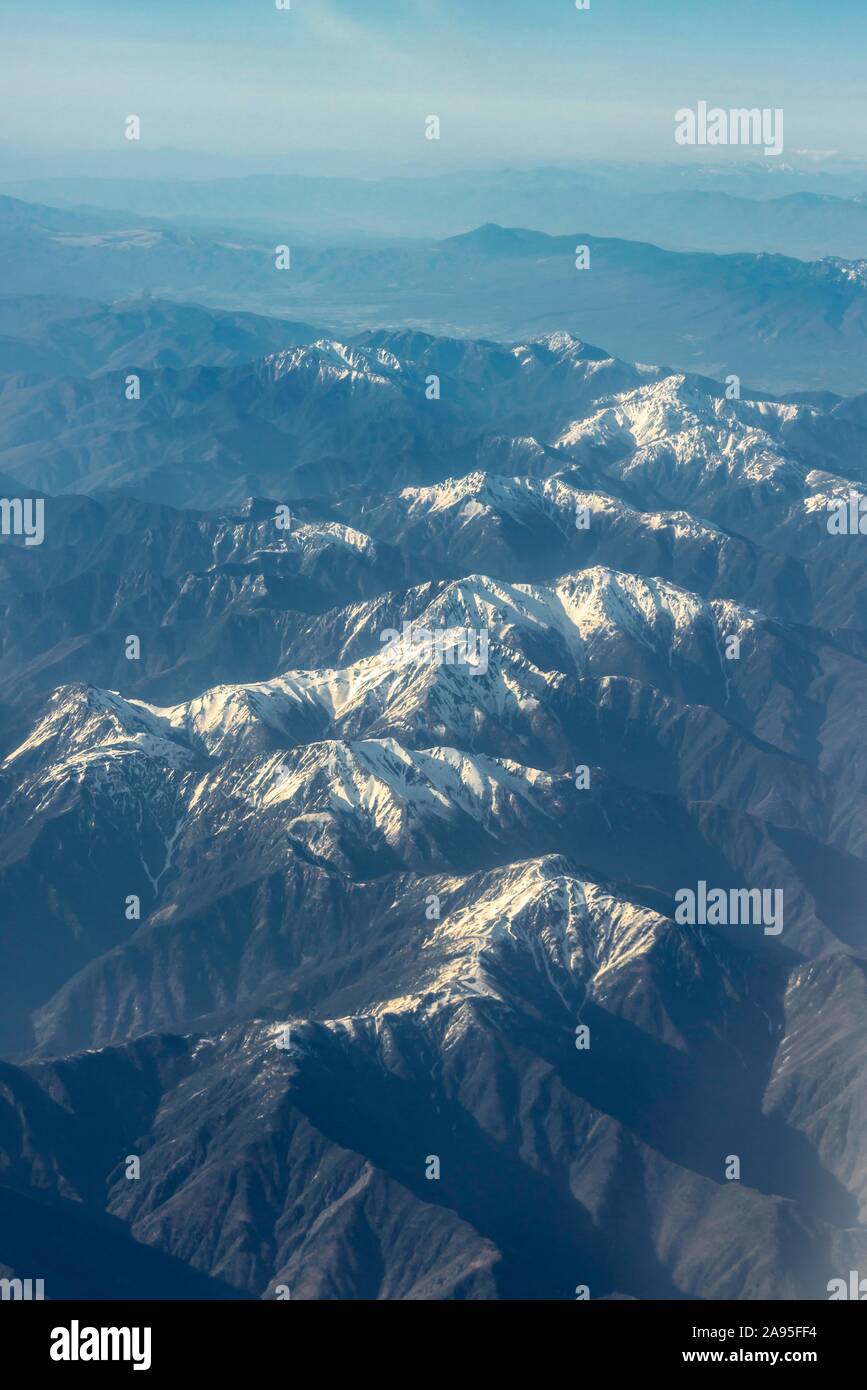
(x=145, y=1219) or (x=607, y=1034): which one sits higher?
(x=607, y=1034)

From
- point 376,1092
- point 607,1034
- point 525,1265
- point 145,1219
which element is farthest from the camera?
point 607,1034

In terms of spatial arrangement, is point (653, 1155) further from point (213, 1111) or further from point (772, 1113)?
point (213, 1111)

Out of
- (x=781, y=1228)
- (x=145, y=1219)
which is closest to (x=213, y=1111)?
(x=145, y=1219)

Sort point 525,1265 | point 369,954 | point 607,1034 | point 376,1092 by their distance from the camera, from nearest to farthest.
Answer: point 525,1265 < point 376,1092 < point 607,1034 < point 369,954

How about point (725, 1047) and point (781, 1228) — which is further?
point (725, 1047)
